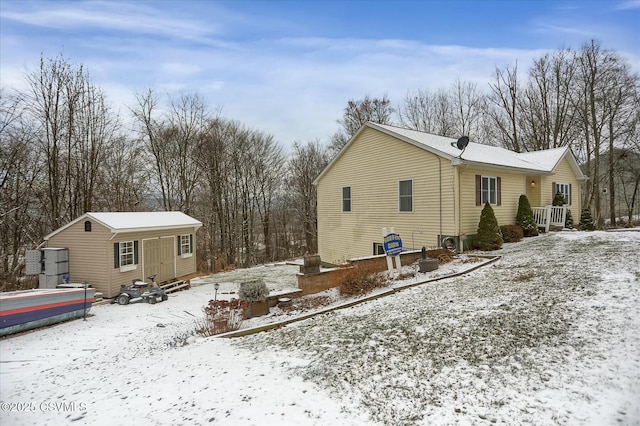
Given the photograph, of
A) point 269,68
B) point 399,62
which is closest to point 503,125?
point 399,62

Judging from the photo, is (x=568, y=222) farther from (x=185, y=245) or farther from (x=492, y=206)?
(x=185, y=245)

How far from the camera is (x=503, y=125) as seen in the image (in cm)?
3109

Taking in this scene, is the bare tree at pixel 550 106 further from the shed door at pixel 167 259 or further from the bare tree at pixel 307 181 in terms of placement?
the shed door at pixel 167 259

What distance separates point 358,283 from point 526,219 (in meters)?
9.95

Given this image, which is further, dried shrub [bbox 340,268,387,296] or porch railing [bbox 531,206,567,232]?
porch railing [bbox 531,206,567,232]

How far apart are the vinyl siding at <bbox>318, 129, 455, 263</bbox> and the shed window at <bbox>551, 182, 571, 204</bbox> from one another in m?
8.86

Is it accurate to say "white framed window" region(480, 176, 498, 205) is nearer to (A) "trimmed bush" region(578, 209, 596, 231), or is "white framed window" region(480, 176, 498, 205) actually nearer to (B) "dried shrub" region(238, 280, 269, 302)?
(A) "trimmed bush" region(578, 209, 596, 231)

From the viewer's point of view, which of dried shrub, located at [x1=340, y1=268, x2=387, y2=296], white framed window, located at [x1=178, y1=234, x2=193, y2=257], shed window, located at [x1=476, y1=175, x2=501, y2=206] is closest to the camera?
dried shrub, located at [x1=340, y1=268, x2=387, y2=296]

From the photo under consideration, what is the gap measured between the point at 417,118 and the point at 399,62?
52.8 ft

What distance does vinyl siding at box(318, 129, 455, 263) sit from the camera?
13297 millimetres

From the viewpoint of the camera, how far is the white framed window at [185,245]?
16984 millimetres

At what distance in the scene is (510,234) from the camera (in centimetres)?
1387

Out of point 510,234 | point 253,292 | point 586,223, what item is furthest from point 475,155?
point 253,292

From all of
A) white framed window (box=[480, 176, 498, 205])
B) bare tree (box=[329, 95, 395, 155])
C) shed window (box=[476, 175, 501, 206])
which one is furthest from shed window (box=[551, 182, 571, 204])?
bare tree (box=[329, 95, 395, 155])
